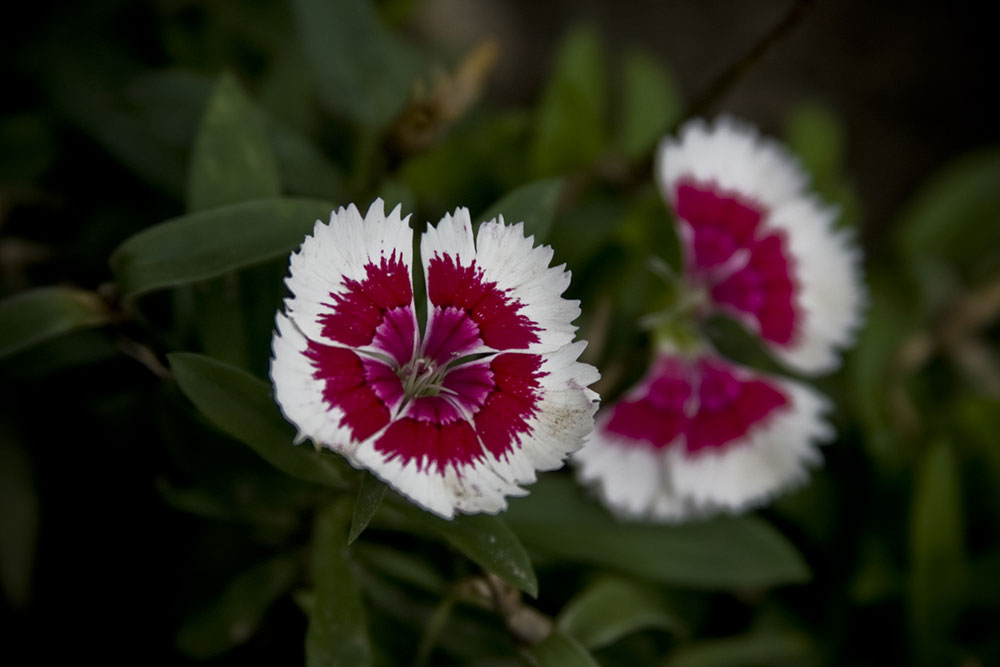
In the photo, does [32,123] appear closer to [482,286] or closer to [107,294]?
[107,294]

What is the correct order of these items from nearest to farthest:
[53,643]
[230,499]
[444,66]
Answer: [230,499] < [53,643] < [444,66]

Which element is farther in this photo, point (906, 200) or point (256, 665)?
point (906, 200)

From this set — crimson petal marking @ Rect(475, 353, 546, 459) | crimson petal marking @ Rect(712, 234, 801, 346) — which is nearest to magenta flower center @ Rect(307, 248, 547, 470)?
crimson petal marking @ Rect(475, 353, 546, 459)

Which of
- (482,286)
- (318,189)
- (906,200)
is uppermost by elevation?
(906,200)

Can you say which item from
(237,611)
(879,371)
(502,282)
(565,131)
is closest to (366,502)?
(502,282)

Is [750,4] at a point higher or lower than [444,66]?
higher

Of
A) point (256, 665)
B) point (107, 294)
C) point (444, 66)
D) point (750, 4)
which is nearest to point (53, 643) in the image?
point (256, 665)

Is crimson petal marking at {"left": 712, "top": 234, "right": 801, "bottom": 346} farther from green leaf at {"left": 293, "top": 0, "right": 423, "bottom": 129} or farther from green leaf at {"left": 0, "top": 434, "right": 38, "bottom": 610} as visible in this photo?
green leaf at {"left": 0, "top": 434, "right": 38, "bottom": 610}

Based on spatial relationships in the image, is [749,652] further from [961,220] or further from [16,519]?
[961,220]
